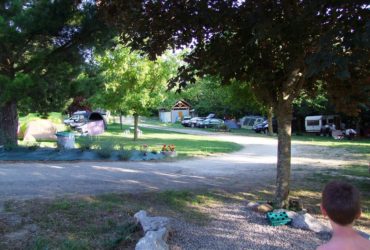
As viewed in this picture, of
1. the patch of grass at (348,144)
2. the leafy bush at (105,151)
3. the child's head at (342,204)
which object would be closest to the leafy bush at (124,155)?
the leafy bush at (105,151)

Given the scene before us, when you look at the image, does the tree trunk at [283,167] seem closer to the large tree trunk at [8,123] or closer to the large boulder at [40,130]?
the large tree trunk at [8,123]

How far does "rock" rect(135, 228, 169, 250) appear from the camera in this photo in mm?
5014

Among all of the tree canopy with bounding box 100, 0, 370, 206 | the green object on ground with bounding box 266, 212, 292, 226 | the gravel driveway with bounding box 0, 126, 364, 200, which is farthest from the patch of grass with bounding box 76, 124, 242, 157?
the green object on ground with bounding box 266, 212, 292, 226

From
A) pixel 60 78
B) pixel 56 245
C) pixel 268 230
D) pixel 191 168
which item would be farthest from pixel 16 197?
pixel 60 78

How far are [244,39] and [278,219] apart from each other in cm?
312

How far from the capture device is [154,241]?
5.14 meters

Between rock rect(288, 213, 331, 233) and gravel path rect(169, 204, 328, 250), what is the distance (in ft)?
0.44

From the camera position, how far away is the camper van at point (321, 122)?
1636 inches

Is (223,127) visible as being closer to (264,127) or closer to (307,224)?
(264,127)

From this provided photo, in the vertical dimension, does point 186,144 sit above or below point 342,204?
below

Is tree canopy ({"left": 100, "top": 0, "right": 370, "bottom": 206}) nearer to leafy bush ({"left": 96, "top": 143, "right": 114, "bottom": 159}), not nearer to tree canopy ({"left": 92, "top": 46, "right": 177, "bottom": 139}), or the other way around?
leafy bush ({"left": 96, "top": 143, "right": 114, "bottom": 159})

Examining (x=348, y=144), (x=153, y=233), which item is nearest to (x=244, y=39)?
(x=153, y=233)

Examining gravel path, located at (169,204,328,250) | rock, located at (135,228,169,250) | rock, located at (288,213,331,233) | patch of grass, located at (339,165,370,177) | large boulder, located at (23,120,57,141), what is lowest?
patch of grass, located at (339,165,370,177)

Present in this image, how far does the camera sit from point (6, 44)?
45.4 ft
